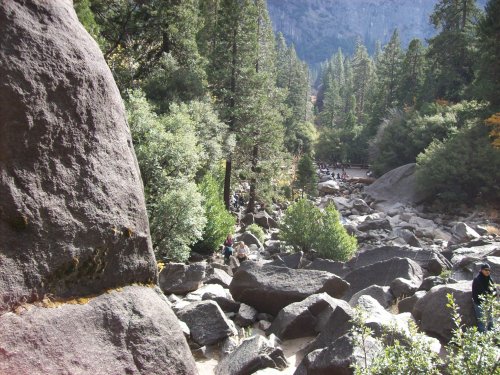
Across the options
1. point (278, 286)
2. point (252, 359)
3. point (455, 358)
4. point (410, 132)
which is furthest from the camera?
point (410, 132)

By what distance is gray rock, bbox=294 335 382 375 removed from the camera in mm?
5848

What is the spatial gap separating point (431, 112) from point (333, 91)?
39.5 meters

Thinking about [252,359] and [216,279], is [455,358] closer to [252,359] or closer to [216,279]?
[252,359]

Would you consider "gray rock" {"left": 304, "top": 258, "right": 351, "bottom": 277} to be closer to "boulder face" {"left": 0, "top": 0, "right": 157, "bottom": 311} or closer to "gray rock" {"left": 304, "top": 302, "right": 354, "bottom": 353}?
"gray rock" {"left": 304, "top": 302, "right": 354, "bottom": 353}

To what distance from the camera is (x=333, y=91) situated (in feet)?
263

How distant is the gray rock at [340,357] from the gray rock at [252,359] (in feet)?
3.04

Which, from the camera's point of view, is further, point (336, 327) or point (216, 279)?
point (216, 279)

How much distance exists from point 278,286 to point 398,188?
1164 inches

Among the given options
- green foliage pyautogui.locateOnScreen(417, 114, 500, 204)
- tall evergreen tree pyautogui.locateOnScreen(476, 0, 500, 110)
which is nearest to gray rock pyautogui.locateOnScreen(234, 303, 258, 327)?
tall evergreen tree pyautogui.locateOnScreen(476, 0, 500, 110)

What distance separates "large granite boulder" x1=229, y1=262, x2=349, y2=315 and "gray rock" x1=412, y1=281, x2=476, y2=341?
9.01 ft

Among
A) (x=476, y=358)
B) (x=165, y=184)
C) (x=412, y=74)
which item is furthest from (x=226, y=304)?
(x=412, y=74)

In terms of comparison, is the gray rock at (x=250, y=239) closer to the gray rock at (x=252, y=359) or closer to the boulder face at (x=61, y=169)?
the gray rock at (x=252, y=359)

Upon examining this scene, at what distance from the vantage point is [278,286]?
10656 millimetres

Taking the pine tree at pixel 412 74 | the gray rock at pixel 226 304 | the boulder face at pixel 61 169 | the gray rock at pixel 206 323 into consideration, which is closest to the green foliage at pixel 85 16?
the gray rock at pixel 226 304
